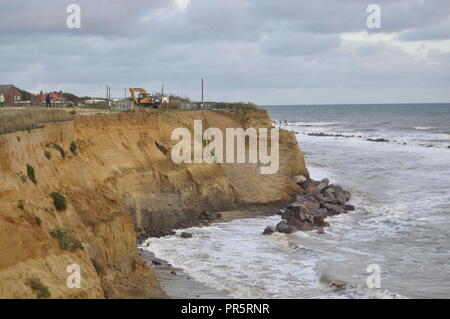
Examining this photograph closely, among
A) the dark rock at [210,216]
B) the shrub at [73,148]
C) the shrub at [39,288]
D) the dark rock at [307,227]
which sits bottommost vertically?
the dark rock at [307,227]

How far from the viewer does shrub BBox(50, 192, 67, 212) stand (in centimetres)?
1674

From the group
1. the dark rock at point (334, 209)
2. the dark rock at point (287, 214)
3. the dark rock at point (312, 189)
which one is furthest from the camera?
the dark rock at point (312, 189)

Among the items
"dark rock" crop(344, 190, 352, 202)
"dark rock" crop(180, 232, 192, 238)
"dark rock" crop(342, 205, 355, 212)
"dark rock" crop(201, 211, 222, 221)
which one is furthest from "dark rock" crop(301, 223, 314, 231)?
"dark rock" crop(344, 190, 352, 202)

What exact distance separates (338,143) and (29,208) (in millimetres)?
60659

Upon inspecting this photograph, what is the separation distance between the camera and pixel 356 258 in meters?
23.0

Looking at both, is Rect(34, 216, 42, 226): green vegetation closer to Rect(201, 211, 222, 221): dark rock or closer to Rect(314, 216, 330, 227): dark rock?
Rect(201, 211, 222, 221): dark rock

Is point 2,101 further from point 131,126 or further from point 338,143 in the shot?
point 338,143

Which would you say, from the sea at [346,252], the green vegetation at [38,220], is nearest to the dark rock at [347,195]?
the sea at [346,252]

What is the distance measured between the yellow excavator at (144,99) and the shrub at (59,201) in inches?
858

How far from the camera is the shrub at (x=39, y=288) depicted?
13172mm

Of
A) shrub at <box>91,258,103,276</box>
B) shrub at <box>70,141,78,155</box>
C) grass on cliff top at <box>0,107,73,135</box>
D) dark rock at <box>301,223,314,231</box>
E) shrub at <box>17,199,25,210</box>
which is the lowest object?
dark rock at <box>301,223,314,231</box>

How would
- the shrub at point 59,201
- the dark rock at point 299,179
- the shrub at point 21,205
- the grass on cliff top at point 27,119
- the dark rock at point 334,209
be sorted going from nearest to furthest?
the shrub at point 21,205 < the shrub at point 59,201 < the grass on cliff top at point 27,119 < the dark rock at point 334,209 < the dark rock at point 299,179

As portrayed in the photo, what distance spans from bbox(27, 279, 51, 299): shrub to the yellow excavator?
1013 inches

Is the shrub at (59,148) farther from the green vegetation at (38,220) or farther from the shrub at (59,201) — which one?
the green vegetation at (38,220)
